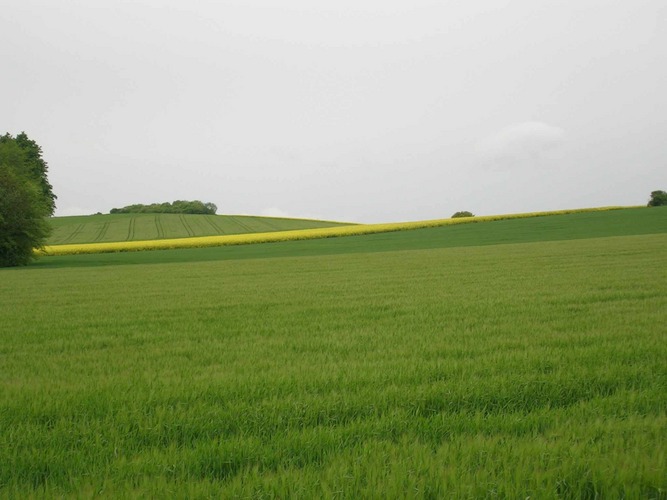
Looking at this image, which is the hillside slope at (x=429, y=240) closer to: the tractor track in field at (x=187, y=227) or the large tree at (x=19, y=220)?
the large tree at (x=19, y=220)

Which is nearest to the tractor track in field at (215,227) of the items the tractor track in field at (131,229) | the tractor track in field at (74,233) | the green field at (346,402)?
the tractor track in field at (131,229)

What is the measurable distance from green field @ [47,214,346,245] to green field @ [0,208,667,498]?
61.0 metres

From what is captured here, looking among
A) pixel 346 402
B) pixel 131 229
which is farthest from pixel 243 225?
pixel 346 402

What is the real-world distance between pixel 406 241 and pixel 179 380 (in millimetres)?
46278

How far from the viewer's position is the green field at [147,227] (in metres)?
68.2

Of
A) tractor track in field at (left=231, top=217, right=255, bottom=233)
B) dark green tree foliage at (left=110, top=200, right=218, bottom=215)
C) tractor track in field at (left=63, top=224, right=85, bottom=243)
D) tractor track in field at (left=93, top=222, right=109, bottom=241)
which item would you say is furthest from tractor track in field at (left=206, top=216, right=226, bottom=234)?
dark green tree foliage at (left=110, top=200, right=218, bottom=215)

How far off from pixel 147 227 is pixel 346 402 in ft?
254

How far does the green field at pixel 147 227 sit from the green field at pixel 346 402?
61.0 metres

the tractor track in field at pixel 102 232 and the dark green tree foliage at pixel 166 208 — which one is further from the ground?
the dark green tree foliage at pixel 166 208

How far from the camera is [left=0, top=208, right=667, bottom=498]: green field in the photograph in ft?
11.3

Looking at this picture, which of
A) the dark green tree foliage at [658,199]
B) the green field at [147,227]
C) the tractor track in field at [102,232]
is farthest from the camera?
the dark green tree foliage at [658,199]

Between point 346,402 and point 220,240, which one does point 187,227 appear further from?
point 346,402

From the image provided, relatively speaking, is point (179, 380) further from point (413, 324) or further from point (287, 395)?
point (413, 324)

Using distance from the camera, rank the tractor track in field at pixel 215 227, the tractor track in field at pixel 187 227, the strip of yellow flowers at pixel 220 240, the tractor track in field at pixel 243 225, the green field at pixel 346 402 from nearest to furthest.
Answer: the green field at pixel 346 402
the strip of yellow flowers at pixel 220 240
the tractor track in field at pixel 187 227
the tractor track in field at pixel 215 227
the tractor track in field at pixel 243 225
